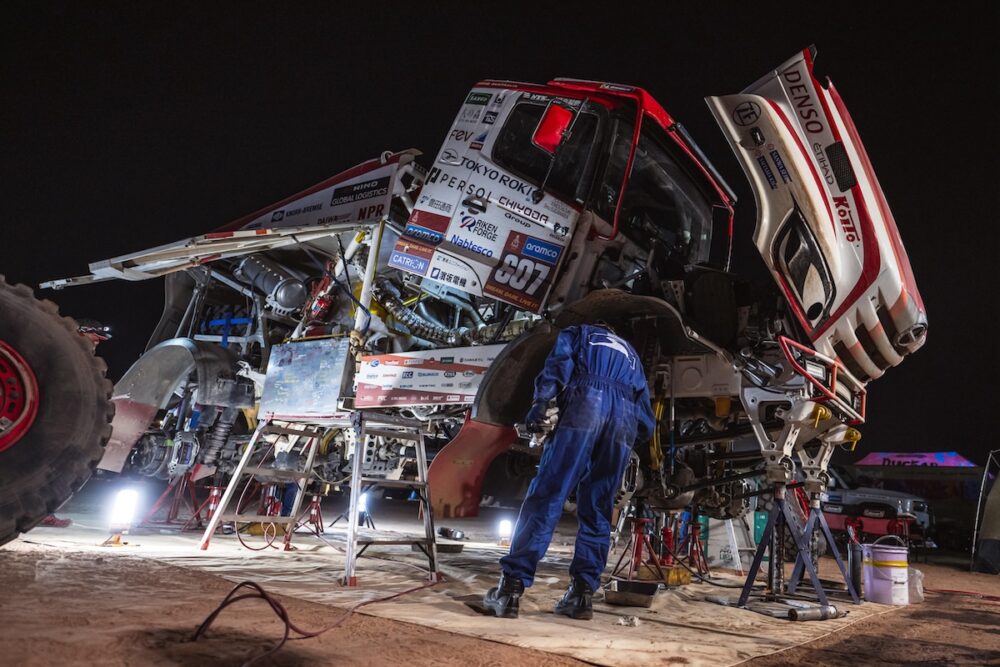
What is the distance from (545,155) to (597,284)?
3.28ft

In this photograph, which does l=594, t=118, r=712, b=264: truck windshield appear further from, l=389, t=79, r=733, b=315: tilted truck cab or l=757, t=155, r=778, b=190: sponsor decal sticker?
l=757, t=155, r=778, b=190: sponsor decal sticker

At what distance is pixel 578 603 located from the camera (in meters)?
3.22

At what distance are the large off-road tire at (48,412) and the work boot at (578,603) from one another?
7.53ft

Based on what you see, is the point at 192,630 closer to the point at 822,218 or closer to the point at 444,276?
the point at 444,276

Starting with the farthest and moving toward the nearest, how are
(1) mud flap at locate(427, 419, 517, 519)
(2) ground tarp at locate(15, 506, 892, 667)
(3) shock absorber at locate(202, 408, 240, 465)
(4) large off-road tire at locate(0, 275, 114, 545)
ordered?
(3) shock absorber at locate(202, 408, 240, 465) → (1) mud flap at locate(427, 419, 517, 519) → (4) large off-road tire at locate(0, 275, 114, 545) → (2) ground tarp at locate(15, 506, 892, 667)

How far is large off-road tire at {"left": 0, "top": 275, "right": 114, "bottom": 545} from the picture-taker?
2.71m

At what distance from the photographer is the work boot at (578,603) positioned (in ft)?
10.4

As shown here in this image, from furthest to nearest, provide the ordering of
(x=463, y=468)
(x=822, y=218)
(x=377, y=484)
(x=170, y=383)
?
(x=170, y=383)
(x=463, y=468)
(x=377, y=484)
(x=822, y=218)

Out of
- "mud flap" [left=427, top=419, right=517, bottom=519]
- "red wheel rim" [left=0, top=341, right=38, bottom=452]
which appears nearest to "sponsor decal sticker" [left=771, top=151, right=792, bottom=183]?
"mud flap" [left=427, top=419, right=517, bottom=519]

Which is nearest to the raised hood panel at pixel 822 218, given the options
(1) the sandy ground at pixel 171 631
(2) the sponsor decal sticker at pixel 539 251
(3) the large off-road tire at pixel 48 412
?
(2) the sponsor decal sticker at pixel 539 251

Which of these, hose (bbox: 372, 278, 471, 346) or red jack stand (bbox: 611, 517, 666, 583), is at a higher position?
hose (bbox: 372, 278, 471, 346)

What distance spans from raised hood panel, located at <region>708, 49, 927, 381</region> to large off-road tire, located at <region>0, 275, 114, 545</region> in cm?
354

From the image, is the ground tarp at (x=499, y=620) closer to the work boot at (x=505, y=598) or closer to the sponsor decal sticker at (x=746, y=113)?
the work boot at (x=505, y=598)

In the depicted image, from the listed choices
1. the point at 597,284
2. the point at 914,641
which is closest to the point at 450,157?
the point at 597,284
